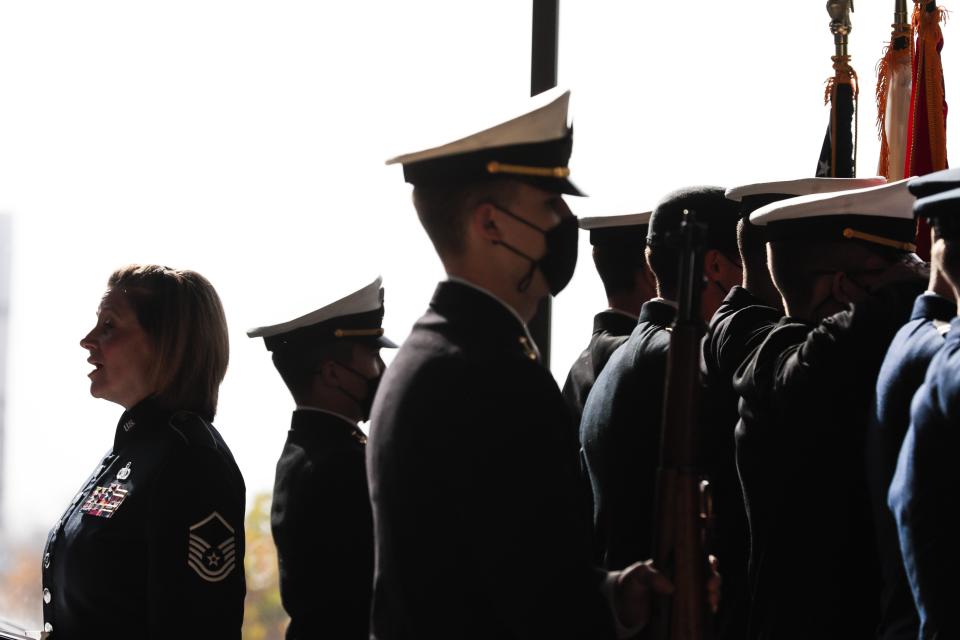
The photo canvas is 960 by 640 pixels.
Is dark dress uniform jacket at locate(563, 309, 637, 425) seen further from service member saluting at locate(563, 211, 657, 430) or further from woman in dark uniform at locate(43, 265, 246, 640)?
woman in dark uniform at locate(43, 265, 246, 640)

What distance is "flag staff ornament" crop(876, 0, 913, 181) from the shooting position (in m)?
2.91

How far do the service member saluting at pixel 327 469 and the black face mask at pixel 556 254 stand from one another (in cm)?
81

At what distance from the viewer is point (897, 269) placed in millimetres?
2080

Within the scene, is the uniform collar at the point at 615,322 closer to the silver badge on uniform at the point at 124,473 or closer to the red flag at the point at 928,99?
the red flag at the point at 928,99

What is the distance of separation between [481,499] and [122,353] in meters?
1.26

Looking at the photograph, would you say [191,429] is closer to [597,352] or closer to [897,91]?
[597,352]

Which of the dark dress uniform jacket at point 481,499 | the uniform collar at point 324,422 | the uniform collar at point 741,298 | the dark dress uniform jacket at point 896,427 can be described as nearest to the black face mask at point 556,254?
the dark dress uniform jacket at point 481,499

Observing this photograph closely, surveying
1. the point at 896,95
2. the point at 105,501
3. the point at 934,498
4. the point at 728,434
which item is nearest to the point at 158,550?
the point at 105,501

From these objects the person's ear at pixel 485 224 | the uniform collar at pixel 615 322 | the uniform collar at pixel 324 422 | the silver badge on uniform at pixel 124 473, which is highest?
the person's ear at pixel 485 224

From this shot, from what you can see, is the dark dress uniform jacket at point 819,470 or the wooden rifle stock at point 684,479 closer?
the wooden rifle stock at point 684,479

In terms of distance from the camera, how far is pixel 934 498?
1.58 metres

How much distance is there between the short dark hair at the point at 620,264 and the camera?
9.04ft

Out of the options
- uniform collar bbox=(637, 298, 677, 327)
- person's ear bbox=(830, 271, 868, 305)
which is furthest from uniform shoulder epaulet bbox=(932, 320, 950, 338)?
uniform collar bbox=(637, 298, 677, 327)

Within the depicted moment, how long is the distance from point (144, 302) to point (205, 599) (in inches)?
24.9
